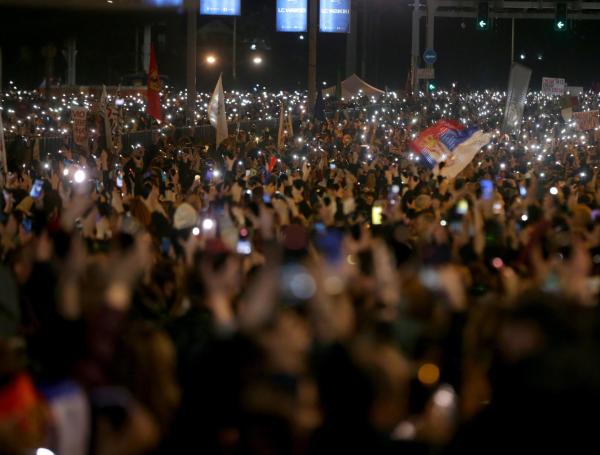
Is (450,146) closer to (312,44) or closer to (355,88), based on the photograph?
(312,44)

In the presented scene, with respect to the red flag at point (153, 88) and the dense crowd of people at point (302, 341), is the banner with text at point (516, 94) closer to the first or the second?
the red flag at point (153, 88)

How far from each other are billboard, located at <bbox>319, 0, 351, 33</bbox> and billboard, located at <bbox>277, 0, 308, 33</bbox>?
2.92 feet

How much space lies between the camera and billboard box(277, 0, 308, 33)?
42.3 m

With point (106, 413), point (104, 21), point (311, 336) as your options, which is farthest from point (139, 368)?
point (104, 21)

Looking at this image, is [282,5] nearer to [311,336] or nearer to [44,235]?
[44,235]

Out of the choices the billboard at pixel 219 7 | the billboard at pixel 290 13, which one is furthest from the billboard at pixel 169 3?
the billboard at pixel 290 13

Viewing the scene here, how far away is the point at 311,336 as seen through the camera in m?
5.61

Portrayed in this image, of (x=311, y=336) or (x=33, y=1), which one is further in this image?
(x=33, y=1)

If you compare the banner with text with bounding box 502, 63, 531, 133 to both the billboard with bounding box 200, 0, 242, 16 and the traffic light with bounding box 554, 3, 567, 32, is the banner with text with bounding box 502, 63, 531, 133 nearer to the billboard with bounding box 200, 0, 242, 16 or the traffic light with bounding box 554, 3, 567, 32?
the traffic light with bounding box 554, 3, 567, 32

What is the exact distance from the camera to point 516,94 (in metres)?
23.8

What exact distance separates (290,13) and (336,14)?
5.61ft

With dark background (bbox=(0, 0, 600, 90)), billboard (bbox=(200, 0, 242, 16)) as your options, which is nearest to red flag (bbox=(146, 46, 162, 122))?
billboard (bbox=(200, 0, 242, 16))

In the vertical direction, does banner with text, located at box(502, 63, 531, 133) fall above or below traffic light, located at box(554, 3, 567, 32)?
below

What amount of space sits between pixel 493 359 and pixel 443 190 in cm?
908
